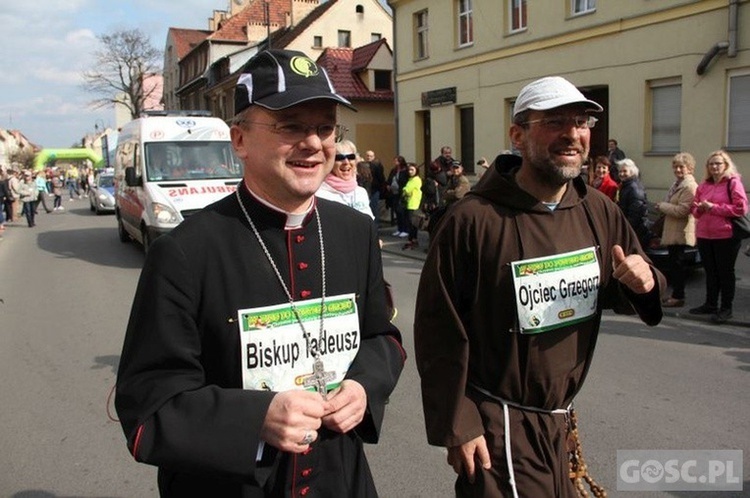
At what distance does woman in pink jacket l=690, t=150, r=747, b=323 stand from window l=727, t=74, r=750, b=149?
5382mm

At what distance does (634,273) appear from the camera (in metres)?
2.41

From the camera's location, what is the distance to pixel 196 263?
5.63ft

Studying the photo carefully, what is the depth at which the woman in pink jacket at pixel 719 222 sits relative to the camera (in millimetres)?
7363

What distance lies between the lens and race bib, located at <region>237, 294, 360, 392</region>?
5.79 ft

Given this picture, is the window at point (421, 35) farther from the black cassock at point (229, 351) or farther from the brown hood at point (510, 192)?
the black cassock at point (229, 351)

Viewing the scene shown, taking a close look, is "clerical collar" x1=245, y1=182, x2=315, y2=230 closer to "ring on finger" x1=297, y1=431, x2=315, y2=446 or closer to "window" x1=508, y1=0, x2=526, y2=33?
"ring on finger" x1=297, y1=431, x2=315, y2=446

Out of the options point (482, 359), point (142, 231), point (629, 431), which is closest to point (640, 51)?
point (142, 231)

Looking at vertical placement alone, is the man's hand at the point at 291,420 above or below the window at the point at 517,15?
below

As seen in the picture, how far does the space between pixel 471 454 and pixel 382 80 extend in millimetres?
27223

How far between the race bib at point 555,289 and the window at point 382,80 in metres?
26.7

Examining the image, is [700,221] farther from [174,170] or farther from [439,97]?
[439,97]

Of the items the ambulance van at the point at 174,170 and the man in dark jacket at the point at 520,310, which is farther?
the ambulance van at the point at 174,170

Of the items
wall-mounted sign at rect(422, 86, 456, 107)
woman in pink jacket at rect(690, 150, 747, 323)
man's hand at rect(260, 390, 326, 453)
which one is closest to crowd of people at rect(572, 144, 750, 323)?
woman in pink jacket at rect(690, 150, 747, 323)

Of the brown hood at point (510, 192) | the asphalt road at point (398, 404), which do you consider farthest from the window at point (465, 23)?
the brown hood at point (510, 192)
